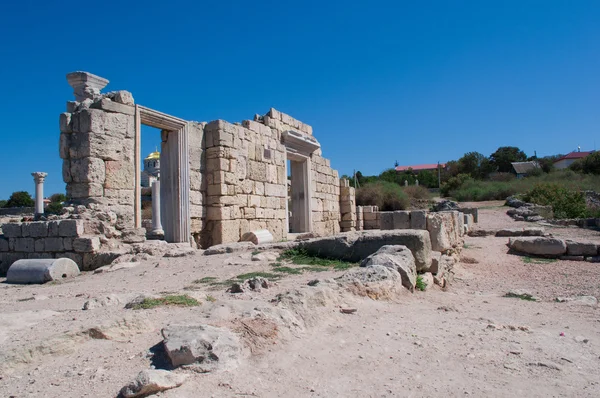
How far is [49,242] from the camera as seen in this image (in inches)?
314

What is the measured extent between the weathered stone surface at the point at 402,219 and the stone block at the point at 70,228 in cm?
670

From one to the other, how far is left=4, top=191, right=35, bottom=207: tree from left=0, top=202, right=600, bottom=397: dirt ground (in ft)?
138

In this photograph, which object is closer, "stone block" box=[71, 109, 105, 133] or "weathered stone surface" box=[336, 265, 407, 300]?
"weathered stone surface" box=[336, 265, 407, 300]

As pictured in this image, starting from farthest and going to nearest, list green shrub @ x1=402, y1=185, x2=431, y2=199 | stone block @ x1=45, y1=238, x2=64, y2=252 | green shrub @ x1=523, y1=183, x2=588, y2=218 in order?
green shrub @ x1=402, y1=185, x2=431, y2=199 < green shrub @ x1=523, y1=183, x2=588, y2=218 < stone block @ x1=45, y1=238, x2=64, y2=252

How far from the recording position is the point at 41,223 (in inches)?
317

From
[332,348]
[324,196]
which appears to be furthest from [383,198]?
[332,348]

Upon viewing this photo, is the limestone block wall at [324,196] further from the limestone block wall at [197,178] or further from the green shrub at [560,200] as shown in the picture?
the green shrub at [560,200]

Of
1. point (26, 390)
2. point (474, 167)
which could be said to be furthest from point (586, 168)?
point (26, 390)

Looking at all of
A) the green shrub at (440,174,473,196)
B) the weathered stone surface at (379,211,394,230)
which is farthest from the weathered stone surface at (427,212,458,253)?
the green shrub at (440,174,473,196)

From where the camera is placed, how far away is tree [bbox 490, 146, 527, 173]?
4988 centimetres

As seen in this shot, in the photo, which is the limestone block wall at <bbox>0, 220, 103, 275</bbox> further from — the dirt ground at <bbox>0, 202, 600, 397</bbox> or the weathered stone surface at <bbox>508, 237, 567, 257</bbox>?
the weathered stone surface at <bbox>508, 237, 567, 257</bbox>

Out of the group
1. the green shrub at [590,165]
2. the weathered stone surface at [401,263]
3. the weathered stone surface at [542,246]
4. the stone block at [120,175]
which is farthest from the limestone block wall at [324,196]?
the green shrub at [590,165]

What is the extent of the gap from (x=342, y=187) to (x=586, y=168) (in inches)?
1110

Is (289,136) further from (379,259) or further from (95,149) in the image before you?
(379,259)
